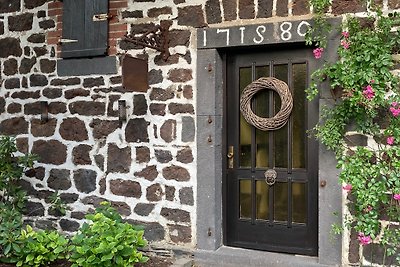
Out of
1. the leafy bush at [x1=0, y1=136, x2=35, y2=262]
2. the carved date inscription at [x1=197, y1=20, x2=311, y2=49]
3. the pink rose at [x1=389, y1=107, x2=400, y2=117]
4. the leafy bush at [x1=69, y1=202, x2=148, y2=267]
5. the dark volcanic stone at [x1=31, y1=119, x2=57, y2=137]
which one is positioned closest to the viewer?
the pink rose at [x1=389, y1=107, x2=400, y2=117]

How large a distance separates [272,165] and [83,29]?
8.34 ft

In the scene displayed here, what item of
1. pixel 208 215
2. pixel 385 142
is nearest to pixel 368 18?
pixel 385 142

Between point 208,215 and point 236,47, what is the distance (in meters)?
1.62

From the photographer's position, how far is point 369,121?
3.86 meters

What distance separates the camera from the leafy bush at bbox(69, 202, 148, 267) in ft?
12.8

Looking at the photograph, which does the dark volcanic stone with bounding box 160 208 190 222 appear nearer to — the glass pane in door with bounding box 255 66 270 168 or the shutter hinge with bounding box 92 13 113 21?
the glass pane in door with bounding box 255 66 270 168

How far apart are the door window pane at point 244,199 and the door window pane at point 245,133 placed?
0.18 metres

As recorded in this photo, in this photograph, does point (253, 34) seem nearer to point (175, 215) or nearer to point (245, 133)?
point (245, 133)

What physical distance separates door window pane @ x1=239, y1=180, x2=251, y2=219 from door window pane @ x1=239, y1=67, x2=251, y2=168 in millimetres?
179

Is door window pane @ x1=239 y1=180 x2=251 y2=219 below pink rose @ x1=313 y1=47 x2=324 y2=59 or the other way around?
below

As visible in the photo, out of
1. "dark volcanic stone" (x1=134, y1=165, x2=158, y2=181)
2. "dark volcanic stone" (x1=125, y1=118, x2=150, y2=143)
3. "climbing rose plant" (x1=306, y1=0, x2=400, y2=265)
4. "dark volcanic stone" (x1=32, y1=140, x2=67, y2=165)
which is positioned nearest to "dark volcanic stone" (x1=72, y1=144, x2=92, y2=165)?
"dark volcanic stone" (x1=32, y1=140, x2=67, y2=165)

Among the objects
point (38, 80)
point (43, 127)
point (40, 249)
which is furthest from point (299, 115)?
point (38, 80)

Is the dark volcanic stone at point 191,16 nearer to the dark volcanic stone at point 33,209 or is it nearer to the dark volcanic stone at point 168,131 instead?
the dark volcanic stone at point 168,131

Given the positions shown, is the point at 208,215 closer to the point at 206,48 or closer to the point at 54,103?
the point at 206,48
